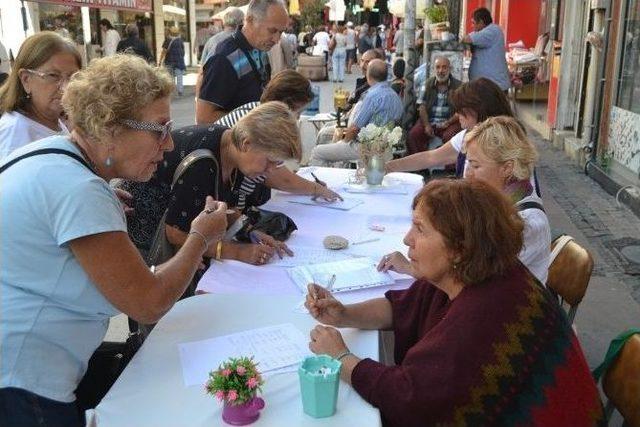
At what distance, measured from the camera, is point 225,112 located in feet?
13.6

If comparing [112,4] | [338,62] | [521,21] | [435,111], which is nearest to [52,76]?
[435,111]

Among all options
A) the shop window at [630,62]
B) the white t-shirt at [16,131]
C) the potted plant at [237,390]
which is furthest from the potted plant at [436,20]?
the potted plant at [237,390]

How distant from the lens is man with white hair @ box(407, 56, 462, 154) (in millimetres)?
7457

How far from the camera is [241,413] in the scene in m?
1.46

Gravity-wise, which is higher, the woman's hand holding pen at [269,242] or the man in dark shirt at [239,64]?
the man in dark shirt at [239,64]

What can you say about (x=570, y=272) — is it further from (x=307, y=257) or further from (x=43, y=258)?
(x=43, y=258)

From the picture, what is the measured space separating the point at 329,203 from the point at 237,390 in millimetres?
2185

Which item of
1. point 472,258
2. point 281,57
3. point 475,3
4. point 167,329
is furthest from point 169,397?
point 475,3

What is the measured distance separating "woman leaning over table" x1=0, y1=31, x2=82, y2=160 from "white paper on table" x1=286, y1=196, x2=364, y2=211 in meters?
1.37

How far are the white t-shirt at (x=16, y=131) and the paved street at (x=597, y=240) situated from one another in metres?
1.45

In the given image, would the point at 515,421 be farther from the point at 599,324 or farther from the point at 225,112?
the point at 225,112

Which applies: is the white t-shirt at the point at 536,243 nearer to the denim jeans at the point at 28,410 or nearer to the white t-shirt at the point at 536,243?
the white t-shirt at the point at 536,243

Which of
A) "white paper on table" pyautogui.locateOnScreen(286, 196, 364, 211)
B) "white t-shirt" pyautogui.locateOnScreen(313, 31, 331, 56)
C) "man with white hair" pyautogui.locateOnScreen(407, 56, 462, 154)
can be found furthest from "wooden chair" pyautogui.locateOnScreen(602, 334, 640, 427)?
"white t-shirt" pyautogui.locateOnScreen(313, 31, 331, 56)

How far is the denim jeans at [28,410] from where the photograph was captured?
58.5 inches
